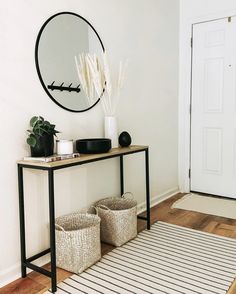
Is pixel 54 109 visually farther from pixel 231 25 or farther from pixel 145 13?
pixel 231 25

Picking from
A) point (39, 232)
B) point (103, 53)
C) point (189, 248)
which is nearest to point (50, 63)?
point (103, 53)

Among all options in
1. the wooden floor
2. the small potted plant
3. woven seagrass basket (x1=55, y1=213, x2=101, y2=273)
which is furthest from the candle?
the wooden floor

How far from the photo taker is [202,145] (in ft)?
11.8

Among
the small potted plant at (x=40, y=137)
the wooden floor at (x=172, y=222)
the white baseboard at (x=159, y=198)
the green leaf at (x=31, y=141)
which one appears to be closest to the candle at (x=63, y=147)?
the small potted plant at (x=40, y=137)

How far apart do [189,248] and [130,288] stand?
26.9 inches

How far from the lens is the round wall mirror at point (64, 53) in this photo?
203cm

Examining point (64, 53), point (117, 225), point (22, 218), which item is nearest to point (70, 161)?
point (22, 218)

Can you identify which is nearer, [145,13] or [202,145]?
[145,13]

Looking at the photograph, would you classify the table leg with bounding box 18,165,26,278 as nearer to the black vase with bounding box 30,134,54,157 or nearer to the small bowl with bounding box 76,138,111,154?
the black vase with bounding box 30,134,54,157

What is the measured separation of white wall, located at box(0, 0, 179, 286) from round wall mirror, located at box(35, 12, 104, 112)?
0.17ft

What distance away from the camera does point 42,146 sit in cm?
186

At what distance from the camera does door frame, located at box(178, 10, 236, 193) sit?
353 cm

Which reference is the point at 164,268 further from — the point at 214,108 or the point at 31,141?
the point at 214,108

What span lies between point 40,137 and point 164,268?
1140mm
